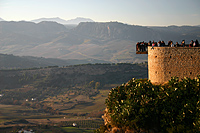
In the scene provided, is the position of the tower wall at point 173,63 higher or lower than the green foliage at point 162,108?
higher

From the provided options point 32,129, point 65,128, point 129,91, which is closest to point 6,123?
point 32,129

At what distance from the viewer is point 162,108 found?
1267 inches

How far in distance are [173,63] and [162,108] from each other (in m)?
5.48

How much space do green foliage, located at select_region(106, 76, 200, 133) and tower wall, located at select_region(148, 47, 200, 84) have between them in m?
1.42

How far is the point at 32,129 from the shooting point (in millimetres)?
129875

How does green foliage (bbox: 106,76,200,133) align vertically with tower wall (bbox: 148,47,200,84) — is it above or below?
below

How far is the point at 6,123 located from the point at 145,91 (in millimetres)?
125703

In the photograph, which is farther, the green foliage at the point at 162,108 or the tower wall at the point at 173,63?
the tower wall at the point at 173,63

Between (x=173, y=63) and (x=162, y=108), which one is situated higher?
(x=173, y=63)

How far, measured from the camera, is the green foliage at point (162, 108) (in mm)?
30500

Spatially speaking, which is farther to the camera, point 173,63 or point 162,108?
point 173,63

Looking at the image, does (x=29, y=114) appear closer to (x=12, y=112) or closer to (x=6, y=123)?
(x=12, y=112)

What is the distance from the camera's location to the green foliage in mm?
30500

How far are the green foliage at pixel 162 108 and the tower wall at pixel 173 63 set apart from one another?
4.67 feet
